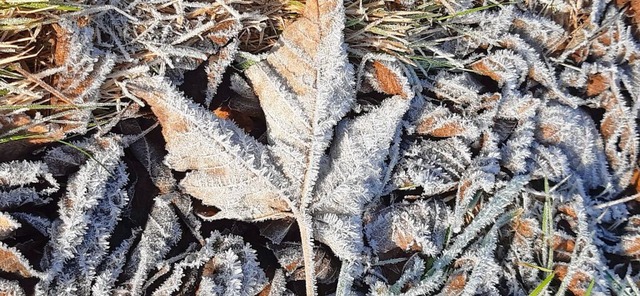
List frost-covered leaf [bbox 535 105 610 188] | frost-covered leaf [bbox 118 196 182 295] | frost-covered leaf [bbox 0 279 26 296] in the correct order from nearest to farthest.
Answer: frost-covered leaf [bbox 0 279 26 296]
frost-covered leaf [bbox 118 196 182 295]
frost-covered leaf [bbox 535 105 610 188]

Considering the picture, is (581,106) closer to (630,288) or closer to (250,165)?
(630,288)

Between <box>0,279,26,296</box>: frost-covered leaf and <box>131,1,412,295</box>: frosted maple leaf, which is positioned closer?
<box>0,279,26,296</box>: frost-covered leaf

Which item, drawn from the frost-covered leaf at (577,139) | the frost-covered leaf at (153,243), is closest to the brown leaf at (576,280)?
the frost-covered leaf at (577,139)

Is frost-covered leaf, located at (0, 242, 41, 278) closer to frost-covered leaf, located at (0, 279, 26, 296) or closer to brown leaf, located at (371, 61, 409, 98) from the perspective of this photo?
frost-covered leaf, located at (0, 279, 26, 296)

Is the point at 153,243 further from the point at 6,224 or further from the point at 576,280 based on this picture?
the point at 576,280

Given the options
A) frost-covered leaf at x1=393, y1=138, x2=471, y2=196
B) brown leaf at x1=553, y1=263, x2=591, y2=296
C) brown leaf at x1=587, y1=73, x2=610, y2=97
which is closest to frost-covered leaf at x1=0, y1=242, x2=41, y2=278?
frost-covered leaf at x1=393, y1=138, x2=471, y2=196

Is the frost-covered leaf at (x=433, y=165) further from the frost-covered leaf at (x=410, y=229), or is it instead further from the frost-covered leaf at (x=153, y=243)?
the frost-covered leaf at (x=153, y=243)

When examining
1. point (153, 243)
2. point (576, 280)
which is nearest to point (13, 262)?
point (153, 243)

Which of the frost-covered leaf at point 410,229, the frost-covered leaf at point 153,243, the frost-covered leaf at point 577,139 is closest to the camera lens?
the frost-covered leaf at point 153,243

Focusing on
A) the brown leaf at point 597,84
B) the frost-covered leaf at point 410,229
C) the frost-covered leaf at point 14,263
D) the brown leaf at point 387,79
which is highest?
the brown leaf at point 387,79

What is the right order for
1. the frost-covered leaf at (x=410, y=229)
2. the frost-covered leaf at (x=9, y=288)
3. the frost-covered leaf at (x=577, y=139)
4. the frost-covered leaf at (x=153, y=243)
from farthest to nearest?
the frost-covered leaf at (x=577, y=139) < the frost-covered leaf at (x=410, y=229) < the frost-covered leaf at (x=153, y=243) < the frost-covered leaf at (x=9, y=288)

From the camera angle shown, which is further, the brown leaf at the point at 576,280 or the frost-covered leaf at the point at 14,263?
the brown leaf at the point at 576,280

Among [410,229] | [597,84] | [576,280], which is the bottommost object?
[576,280]
